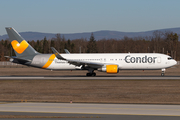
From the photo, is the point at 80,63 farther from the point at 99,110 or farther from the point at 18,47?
the point at 99,110

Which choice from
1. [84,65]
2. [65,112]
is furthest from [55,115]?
[84,65]

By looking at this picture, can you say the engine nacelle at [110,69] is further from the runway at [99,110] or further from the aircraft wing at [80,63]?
the runway at [99,110]

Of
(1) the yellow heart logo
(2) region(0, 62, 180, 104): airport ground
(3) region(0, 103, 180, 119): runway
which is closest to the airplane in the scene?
(1) the yellow heart logo

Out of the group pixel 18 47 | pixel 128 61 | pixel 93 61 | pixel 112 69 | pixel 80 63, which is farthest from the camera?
pixel 18 47

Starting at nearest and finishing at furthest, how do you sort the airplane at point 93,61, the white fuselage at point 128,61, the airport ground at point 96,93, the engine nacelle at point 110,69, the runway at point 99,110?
1. the runway at point 99,110
2. the airport ground at point 96,93
3. the engine nacelle at point 110,69
4. the airplane at point 93,61
5. the white fuselage at point 128,61

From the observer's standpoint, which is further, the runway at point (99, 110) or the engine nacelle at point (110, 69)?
the engine nacelle at point (110, 69)

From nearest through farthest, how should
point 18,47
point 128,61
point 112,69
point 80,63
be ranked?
point 112,69 → point 80,63 → point 128,61 → point 18,47

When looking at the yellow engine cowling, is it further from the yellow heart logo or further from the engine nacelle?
the yellow heart logo

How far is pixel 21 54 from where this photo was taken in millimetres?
46000

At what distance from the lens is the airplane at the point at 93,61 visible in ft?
141

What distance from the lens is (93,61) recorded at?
145ft

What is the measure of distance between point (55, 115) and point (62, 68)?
31447 millimetres

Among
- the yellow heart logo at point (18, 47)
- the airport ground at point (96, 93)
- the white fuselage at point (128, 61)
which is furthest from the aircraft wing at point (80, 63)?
the airport ground at point (96, 93)

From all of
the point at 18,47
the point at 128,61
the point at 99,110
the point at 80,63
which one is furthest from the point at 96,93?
the point at 18,47
